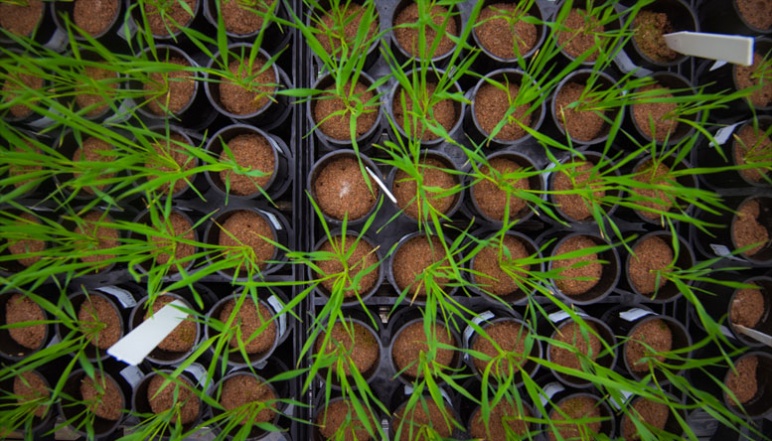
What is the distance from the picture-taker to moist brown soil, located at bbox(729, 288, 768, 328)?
33.3 inches

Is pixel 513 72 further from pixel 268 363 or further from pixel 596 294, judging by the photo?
pixel 268 363

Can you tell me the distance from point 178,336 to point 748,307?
117 cm

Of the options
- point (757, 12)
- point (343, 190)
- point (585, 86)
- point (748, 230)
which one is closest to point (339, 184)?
point (343, 190)

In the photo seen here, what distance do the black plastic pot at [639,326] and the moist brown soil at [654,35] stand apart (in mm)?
507

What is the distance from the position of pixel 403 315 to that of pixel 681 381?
0.50 m

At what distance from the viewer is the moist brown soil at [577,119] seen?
2.67ft

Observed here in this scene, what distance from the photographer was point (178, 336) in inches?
32.4

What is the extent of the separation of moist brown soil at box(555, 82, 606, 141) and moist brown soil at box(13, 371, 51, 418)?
1137 millimetres

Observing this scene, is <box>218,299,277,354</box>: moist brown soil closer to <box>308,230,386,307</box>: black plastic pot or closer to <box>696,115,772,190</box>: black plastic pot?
<box>308,230,386,307</box>: black plastic pot

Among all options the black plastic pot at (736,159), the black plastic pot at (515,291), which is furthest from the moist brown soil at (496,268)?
the black plastic pot at (736,159)

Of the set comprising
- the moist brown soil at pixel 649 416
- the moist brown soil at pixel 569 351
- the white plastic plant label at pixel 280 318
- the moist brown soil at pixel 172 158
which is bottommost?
the moist brown soil at pixel 649 416

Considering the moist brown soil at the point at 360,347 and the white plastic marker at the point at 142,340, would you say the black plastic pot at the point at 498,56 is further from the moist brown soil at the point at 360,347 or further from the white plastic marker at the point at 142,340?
the white plastic marker at the point at 142,340

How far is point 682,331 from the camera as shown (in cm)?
80

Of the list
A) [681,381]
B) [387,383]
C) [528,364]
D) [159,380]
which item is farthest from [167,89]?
[681,381]
